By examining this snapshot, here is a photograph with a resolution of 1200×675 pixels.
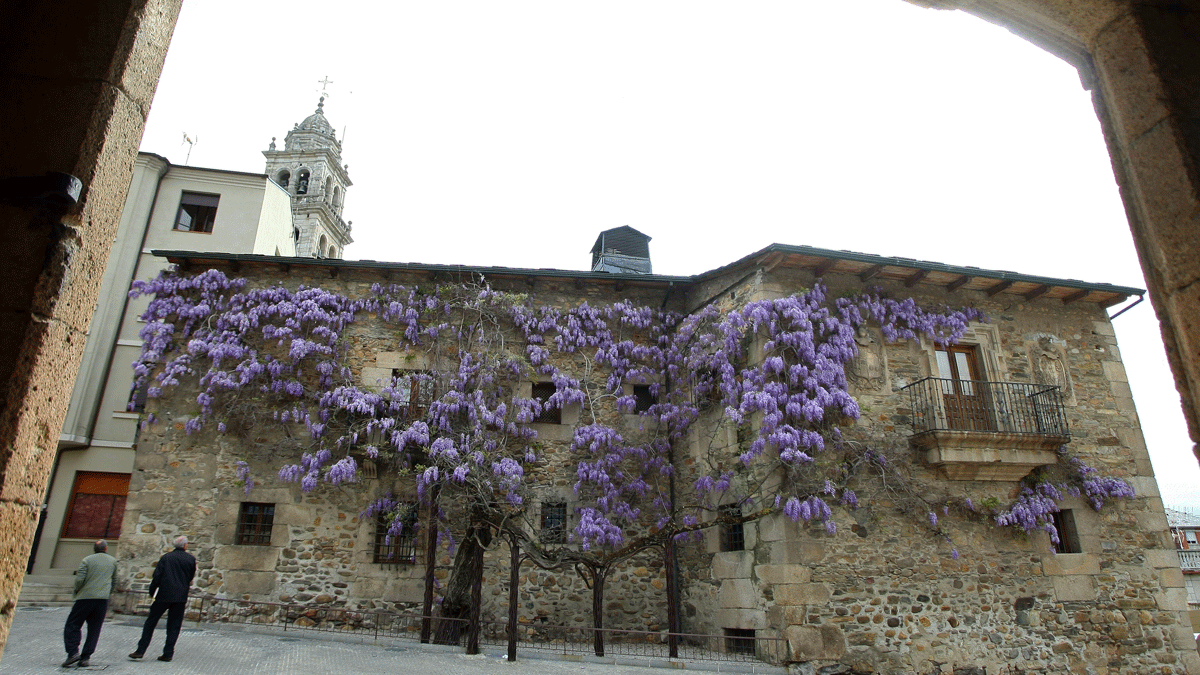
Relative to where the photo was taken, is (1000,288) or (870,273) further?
(1000,288)

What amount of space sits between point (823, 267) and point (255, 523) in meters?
9.17

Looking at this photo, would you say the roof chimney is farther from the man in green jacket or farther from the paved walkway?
the man in green jacket

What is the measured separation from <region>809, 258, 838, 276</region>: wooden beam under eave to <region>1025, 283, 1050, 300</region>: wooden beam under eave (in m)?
3.55

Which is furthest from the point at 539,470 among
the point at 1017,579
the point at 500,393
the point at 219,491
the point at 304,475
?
the point at 1017,579

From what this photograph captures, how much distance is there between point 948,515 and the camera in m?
9.79

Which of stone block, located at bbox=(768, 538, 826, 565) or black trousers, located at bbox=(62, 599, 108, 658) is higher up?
stone block, located at bbox=(768, 538, 826, 565)

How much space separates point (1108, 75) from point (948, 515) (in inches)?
341

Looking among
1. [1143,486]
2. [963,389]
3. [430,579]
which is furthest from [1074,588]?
[430,579]

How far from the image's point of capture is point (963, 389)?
35.2ft

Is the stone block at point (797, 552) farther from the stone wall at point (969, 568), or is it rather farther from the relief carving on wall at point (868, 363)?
the relief carving on wall at point (868, 363)

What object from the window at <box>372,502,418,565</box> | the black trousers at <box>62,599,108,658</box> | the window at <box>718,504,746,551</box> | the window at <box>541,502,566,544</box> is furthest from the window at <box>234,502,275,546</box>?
the window at <box>718,504,746,551</box>

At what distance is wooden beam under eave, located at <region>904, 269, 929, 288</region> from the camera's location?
10727 mm

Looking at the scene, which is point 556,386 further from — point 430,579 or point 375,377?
point 430,579

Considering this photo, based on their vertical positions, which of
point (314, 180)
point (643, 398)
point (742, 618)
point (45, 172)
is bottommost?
point (742, 618)
